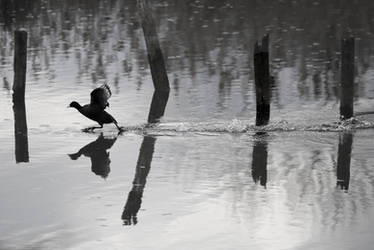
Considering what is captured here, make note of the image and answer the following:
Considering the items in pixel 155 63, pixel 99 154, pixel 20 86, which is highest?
pixel 155 63

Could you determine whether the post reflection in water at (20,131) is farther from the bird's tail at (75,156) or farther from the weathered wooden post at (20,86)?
the bird's tail at (75,156)

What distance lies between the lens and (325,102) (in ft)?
58.4

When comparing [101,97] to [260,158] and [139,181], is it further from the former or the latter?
[139,181]

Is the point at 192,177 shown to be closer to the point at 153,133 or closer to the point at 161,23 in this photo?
the point at 153,133

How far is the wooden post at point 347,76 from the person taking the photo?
→ 48.8 feet

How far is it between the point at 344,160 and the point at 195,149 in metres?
2.35

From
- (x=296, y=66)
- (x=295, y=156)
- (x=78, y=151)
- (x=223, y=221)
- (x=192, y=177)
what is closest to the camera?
(x=223, y=221)

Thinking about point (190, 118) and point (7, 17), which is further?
point (7, 17)

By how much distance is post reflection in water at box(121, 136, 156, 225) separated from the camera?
10.6 metres

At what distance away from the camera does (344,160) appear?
43.5 ft

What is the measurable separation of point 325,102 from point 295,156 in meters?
4.49

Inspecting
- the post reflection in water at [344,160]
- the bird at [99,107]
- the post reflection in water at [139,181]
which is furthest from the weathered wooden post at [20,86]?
the post reflection in water at [344,160]

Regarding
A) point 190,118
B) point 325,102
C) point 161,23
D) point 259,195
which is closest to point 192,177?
point 259,195

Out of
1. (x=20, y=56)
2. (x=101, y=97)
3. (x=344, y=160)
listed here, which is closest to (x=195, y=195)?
(x=344, y=160)
